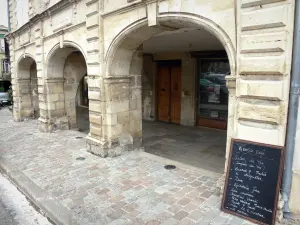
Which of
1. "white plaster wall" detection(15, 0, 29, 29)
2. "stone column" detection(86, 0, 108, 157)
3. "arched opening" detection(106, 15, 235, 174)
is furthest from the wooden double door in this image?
"white plaster wall" detection(15, 0, 29, 29)

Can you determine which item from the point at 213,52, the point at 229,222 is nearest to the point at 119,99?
the point at 229,222

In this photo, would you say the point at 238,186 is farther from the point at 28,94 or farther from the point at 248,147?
the point at 28,94

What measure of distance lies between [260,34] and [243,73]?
534mm

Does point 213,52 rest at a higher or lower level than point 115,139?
higher

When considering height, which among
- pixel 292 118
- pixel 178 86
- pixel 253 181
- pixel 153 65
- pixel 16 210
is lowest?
pixel 16 210

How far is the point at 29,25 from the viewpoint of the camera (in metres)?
9.41

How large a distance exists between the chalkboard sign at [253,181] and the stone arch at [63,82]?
21.3 ft

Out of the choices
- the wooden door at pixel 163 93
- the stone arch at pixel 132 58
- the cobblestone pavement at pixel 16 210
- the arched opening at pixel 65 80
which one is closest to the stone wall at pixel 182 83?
the wooden door at pixel 163 93

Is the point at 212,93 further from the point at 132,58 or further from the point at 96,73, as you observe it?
the point at 96,73

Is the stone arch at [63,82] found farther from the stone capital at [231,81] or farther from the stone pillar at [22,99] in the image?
the stone capital at [231,81]

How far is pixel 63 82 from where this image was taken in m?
8.81

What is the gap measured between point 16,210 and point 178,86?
7615 mm

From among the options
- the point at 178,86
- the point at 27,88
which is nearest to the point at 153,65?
the point at 178,86

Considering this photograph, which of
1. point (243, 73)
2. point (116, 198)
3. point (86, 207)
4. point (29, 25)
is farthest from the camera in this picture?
point (29, 25)
